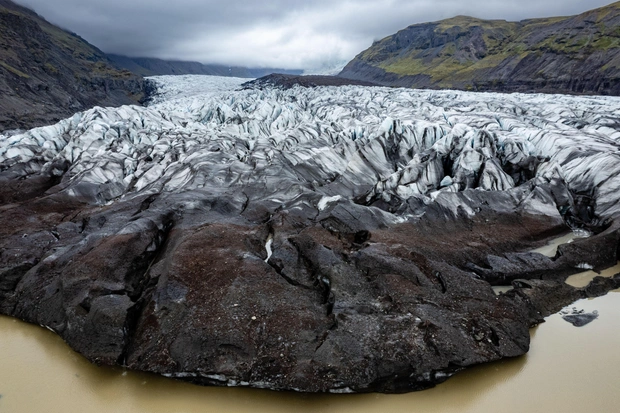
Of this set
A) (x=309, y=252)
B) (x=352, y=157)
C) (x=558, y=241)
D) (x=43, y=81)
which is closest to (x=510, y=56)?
(x=352, y=157)

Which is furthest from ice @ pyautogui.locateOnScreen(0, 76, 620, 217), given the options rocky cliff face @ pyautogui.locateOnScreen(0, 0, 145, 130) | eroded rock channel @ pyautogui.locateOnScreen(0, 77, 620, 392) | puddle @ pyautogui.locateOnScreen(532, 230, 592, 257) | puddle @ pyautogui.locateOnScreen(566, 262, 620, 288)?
rocky cliff face @ pyautogui.locateOnScreen(0, 0, 145, 130)

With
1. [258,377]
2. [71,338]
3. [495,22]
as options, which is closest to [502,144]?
[258,377]

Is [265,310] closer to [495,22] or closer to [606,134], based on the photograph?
[606,134]

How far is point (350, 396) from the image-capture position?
816cm

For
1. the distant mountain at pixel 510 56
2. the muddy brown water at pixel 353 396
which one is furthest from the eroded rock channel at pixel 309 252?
the distant mountain at pixel 510 56

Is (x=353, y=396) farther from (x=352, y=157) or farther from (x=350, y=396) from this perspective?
(x=352, y=157)

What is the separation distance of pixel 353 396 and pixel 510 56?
10959cm

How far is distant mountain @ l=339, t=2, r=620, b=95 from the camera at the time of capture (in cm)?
7100

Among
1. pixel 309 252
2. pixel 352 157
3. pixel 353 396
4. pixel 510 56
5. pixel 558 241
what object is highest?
pixel 510 56

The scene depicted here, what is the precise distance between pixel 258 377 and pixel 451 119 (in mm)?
29891

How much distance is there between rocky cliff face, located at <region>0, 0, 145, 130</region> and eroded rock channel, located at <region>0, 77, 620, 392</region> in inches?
1280

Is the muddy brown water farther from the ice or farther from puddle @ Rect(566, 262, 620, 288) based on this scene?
the ice

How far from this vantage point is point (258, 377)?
26.8 feet

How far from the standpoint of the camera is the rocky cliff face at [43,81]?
49.4 meters
